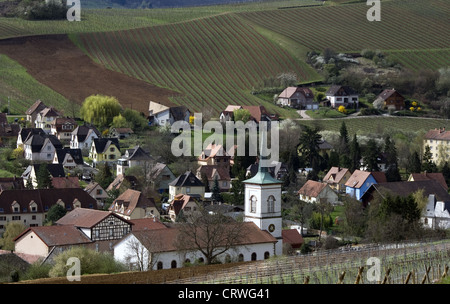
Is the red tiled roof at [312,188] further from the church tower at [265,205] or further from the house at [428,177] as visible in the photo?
the church tower at [265,205]

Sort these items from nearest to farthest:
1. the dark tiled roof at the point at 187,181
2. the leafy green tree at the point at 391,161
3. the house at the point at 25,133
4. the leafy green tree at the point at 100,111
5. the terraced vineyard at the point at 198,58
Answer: the dark tiled roof at the point at 187,181, the leafy green tree at the point at 391,161, the house at the point at 25,133, the leafy green tree at the point at 100,111, the terraced vineyard at the point at 198,58

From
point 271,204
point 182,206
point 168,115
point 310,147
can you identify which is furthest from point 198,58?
point 271,204

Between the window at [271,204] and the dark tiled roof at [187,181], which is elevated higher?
the window at [271,204]

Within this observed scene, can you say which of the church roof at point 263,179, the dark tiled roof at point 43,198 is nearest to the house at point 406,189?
the church roof at point 263,179

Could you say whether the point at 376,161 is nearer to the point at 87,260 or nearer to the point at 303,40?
the point at 87,260

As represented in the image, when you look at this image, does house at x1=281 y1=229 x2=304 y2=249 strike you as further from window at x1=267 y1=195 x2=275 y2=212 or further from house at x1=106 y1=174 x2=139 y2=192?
house at x1=106 y1=174 x2=139 y2=192

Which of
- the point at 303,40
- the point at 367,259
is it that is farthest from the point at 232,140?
the point at 367,259

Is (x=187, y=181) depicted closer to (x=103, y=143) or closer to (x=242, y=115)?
(x=103, y=143)
